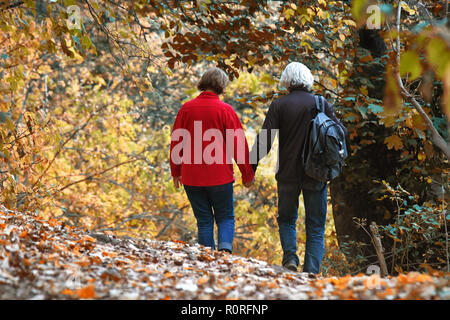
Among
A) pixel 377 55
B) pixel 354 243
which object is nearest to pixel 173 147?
pixel 354 243

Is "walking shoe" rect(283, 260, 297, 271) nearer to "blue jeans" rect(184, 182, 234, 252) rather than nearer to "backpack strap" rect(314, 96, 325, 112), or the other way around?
"blue jeans" rect(184, 182, 234, 252)

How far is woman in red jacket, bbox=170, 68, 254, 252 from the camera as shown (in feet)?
15.2

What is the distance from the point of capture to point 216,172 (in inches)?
183

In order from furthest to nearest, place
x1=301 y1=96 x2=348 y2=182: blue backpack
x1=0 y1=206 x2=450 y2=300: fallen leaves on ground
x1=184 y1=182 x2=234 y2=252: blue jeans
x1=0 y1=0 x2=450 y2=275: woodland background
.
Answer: x1=0 y1=0 x2=450 y2=275: woodland background, x1=184 y1=182 x2=234 y2=252: blue jeans, x1=301 y1=96 x2=348 y2=182: blue backpack, x1=0 y1=206 x2=450 y2=300: fallen leaves on ground

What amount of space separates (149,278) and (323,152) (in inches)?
78.1

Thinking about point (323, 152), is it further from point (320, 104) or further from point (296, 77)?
point (296, 77)

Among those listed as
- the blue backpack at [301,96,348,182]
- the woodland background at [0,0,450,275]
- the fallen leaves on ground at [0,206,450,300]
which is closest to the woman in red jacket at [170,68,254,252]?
the fallen leaves on ground at [0,206,450,300]

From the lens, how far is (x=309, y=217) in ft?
14.8

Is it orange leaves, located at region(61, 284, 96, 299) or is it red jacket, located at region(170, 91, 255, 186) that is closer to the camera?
orange leaves, located at region(61, 284, 96, 299)

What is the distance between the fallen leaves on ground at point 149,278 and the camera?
8.78 ft

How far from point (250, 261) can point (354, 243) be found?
6.63 feet

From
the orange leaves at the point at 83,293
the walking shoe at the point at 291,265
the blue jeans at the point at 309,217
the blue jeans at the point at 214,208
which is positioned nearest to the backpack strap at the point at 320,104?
the blue jeans at the point at 309,217

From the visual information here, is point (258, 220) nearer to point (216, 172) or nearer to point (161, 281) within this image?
point (216, 172)

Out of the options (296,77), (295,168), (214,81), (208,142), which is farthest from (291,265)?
(214,81)
